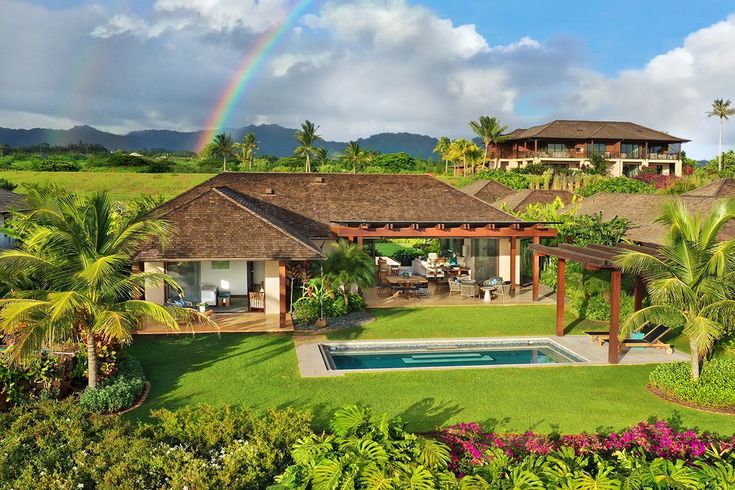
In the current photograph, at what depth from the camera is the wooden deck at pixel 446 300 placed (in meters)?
22.1

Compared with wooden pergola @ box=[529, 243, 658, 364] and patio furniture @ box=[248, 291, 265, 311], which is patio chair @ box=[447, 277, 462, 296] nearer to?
wooden pergola @ box=[529, 243, 658, 364]

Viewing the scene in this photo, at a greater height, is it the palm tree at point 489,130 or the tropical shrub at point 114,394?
the palm tree at point 489,130

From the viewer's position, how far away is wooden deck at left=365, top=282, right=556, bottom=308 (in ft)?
72.6

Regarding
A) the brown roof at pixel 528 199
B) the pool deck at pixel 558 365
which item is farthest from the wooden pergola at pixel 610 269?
the brown roof at pixel 528 199

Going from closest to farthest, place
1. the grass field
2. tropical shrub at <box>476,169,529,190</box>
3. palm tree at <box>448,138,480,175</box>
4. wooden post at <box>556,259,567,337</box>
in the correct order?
wooden post at <box>556,259,567,337</box>
tropical shrub at <box>476,169,529,190</box>
the grass field
palm tree at <box>448,138,480,175</box>

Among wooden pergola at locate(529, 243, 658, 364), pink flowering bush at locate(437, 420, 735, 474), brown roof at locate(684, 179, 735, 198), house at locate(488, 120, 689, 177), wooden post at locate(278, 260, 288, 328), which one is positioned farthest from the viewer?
house at locate(488, 120, 689, 177)

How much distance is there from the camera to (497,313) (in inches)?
813

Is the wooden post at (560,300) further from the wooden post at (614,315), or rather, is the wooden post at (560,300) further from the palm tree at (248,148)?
the palm tree at (248,148)

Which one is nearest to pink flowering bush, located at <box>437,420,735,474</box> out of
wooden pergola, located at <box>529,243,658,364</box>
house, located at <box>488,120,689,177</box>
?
wooden pergola, located at <box>529,243,658,364</box>

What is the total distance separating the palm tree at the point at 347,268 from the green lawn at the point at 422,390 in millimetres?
3339

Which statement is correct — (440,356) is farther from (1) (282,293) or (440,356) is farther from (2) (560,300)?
(1) (282,293)

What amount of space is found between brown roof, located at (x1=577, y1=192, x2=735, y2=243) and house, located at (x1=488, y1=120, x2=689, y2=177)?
4079cm

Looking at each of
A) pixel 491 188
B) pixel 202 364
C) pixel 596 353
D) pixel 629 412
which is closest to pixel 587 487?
pixel 629 412

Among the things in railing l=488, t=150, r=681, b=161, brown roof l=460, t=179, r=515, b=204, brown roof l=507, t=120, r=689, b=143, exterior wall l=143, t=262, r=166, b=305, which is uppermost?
brown roof l=507, t=120, r=689, b=143
